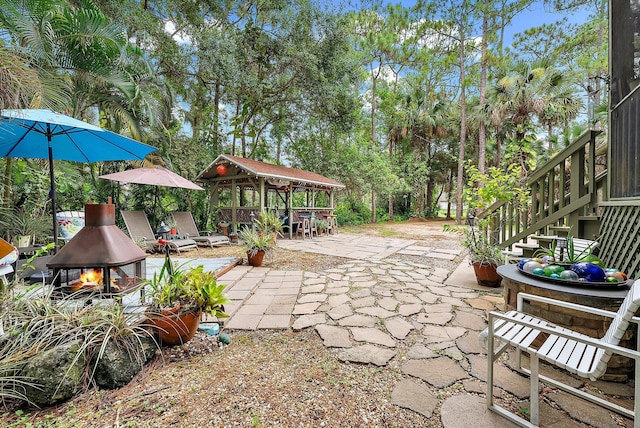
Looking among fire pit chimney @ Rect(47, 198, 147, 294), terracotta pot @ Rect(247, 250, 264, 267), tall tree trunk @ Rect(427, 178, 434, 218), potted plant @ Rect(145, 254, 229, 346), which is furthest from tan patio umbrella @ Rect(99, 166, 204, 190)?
tall tree trunk @ Rect(427, 178, 434, 218)

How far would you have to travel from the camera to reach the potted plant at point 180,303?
6.88ft

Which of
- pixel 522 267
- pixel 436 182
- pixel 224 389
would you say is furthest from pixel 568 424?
pixel 436 182

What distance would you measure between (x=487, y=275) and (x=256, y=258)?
12.2 ft

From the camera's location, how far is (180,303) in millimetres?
2195

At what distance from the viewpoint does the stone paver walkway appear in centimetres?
165

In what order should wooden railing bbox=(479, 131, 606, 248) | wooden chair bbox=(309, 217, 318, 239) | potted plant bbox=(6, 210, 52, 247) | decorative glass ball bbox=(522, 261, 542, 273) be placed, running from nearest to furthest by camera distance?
decorative glass ball bbox=(522, 261, 542, 273) → wooden railing bbox=(479, 131, 606, 248) → potted plant bbox=(6, 210, 52, 247) → wooden chair bbox=(309, 217, 318, 239)

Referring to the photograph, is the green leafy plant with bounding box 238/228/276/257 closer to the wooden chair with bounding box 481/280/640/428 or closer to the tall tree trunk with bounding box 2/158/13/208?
the tall tree trunk with bounding box 2/158/13/208

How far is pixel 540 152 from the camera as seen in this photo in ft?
36.7

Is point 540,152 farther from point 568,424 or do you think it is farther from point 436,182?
point 568,424

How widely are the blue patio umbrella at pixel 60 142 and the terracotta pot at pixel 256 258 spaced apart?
2.37 meters

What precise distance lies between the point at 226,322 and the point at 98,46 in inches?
232

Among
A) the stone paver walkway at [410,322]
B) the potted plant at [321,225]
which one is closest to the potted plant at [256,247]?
the stone paver walkway at [410,322]

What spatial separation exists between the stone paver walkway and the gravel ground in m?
0.11

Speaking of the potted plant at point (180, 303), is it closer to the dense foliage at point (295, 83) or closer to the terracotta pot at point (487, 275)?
the dense foliage at point (295, 83)
